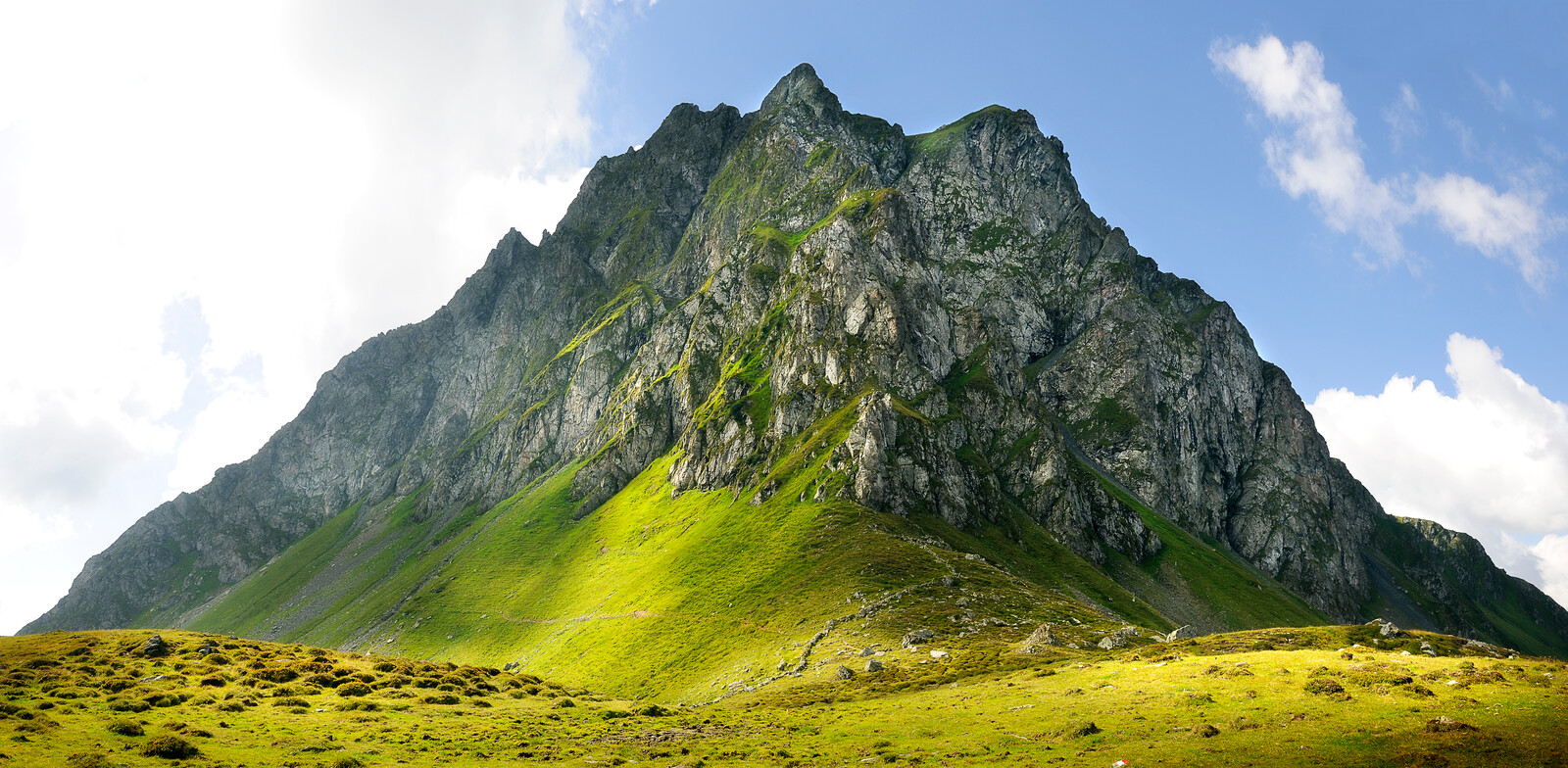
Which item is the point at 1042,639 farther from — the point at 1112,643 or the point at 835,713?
the point at 835,713

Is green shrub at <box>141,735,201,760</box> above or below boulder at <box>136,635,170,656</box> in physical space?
above

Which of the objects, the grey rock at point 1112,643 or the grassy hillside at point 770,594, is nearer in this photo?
the grey rock at point 1112,643

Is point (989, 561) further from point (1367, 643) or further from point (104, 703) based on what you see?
point (104, 703)

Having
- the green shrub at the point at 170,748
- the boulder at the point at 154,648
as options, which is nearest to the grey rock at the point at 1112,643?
the green shrub at the point at 170,748

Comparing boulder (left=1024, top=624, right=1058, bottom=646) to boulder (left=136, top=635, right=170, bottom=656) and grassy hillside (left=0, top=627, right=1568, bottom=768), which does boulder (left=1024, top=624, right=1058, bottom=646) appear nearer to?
grassy hillside (left=0, top=627, right=1568, bottom=768)

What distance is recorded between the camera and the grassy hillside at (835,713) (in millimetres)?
31578

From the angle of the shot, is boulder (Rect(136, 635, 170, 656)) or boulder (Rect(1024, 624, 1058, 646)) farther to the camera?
boulder (Rect(1024, 624, 1058, 646))

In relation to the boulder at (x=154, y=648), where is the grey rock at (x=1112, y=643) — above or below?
above

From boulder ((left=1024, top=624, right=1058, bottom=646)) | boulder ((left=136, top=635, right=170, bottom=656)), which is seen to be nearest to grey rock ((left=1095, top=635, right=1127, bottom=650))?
boulder ((left=1024, top=624, right=1058, bottom=646))

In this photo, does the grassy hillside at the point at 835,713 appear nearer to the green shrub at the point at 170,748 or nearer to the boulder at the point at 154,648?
the green shrub at the point at 170,748

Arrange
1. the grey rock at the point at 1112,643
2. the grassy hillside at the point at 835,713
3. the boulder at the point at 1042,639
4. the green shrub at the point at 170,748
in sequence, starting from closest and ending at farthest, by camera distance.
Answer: the green shrub at the point at 170,748 < the grassy hillside at the point at 835,713 < the boulder at the point at 1042,639 < the grey rock at the point at 1112,643

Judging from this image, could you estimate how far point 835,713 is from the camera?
175 feet

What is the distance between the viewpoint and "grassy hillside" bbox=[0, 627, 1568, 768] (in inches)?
1243

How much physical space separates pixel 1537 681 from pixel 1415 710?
432 inches
